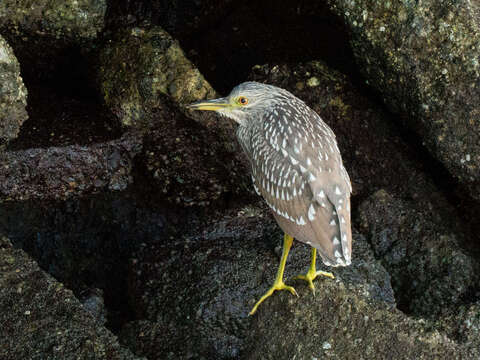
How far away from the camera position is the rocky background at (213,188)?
2.99 m

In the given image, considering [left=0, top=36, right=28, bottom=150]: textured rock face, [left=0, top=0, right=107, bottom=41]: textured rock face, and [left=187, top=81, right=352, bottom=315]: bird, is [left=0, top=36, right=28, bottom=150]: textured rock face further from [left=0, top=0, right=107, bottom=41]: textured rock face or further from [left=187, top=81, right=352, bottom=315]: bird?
[left=187, top=81, right=352, bottom=315]: bird

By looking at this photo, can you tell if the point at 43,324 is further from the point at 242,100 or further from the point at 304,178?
the point at 242,100

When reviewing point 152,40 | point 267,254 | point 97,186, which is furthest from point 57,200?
point 267,254

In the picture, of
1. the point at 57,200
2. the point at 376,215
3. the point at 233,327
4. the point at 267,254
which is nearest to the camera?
the point at 233,327

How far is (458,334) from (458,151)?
3.86ft

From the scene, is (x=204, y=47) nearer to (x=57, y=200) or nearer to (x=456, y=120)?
(x=57, y=200)

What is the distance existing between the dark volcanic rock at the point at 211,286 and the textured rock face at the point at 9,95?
4.12 ft

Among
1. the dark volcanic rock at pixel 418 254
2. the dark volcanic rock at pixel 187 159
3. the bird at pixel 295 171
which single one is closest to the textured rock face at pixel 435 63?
the dark volcanic rock at pixel 418 254

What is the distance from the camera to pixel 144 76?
457 centimetres

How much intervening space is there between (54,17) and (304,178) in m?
2.52

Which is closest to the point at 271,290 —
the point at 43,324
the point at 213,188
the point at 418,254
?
the point at 418,254

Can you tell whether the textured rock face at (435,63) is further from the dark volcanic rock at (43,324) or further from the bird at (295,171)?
the dark volcanic rock at (43,324)

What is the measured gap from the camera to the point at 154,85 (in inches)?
180

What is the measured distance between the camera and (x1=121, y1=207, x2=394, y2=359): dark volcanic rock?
11.1 feet
